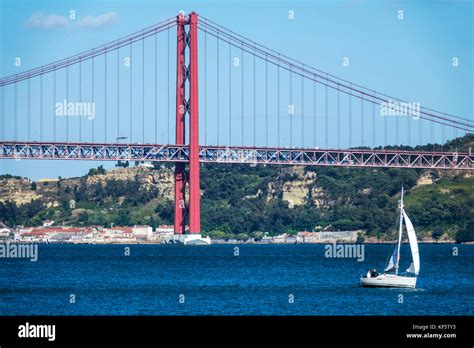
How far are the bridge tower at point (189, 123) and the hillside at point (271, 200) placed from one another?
136 ft

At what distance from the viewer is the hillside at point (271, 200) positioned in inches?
5517

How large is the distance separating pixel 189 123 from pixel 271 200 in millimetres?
81521

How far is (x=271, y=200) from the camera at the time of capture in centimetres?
17612

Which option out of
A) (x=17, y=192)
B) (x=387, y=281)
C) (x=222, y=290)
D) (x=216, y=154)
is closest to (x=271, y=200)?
(x=17, y=192)

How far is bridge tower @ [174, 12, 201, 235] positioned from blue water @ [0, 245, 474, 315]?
12.8 meters

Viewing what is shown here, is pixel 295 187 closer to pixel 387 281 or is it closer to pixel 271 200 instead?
pixel 271 200

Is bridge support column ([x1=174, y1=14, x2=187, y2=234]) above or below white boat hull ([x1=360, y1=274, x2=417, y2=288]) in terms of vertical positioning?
above

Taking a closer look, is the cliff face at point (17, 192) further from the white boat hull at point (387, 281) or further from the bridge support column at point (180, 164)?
the white boat hull at point (387, 281)

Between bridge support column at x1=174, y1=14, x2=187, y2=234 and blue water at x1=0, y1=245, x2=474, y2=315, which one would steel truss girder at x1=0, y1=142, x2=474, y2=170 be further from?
blue water at x1=0, y1=245, x2=474, y2=315

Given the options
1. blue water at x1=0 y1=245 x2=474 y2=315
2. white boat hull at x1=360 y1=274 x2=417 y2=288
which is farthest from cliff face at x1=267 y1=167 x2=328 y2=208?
white boat hull at x1=360 y1=274 x2=417 y2=288

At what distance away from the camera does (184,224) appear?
325 feet

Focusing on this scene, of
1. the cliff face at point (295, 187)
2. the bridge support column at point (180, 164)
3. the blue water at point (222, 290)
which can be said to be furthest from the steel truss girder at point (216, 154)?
the cliff face at point (295, 187)

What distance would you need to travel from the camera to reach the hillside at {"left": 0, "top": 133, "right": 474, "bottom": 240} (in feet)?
460
